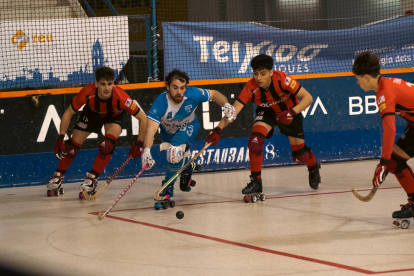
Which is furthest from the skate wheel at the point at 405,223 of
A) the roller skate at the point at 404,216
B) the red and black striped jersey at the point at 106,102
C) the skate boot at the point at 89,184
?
the skate boot at the point at 89,184

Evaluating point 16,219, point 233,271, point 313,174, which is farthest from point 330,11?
point 233,271

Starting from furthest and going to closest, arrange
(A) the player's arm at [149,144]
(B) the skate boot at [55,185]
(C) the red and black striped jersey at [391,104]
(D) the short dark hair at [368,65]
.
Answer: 1. (B) the skate boot at [55,185]
2. (A) the player's arm at [149,144]
3. (D) the short dark hair at [368,65]
4. (C) the red and black striped jersey at [391,104]

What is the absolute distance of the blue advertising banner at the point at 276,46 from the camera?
819 centimetres

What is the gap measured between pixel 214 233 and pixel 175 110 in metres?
A: 1.70

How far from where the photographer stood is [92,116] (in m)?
6.76

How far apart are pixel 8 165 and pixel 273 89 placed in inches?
141

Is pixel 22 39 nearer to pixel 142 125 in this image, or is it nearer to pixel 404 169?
pixel 142 125

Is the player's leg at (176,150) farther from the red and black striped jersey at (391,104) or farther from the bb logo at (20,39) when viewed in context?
the bb logo at (20,39)

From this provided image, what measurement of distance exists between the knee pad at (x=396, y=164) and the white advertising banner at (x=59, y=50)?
171 inches

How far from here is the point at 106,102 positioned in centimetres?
656

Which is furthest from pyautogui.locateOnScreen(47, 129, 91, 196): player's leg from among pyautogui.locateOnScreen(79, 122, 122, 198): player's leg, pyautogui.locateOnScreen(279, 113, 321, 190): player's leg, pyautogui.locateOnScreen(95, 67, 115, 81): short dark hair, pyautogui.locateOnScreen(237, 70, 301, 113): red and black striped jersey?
pyautogui.locateOnScreen(279, 113, 321, 190): player's leg

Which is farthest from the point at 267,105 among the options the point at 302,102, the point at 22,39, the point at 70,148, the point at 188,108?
the point at 22,39

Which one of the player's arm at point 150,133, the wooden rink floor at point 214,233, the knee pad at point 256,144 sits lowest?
the wooden rink floor at point 214,233

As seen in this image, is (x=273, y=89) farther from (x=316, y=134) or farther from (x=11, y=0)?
(x=11, y=0)
